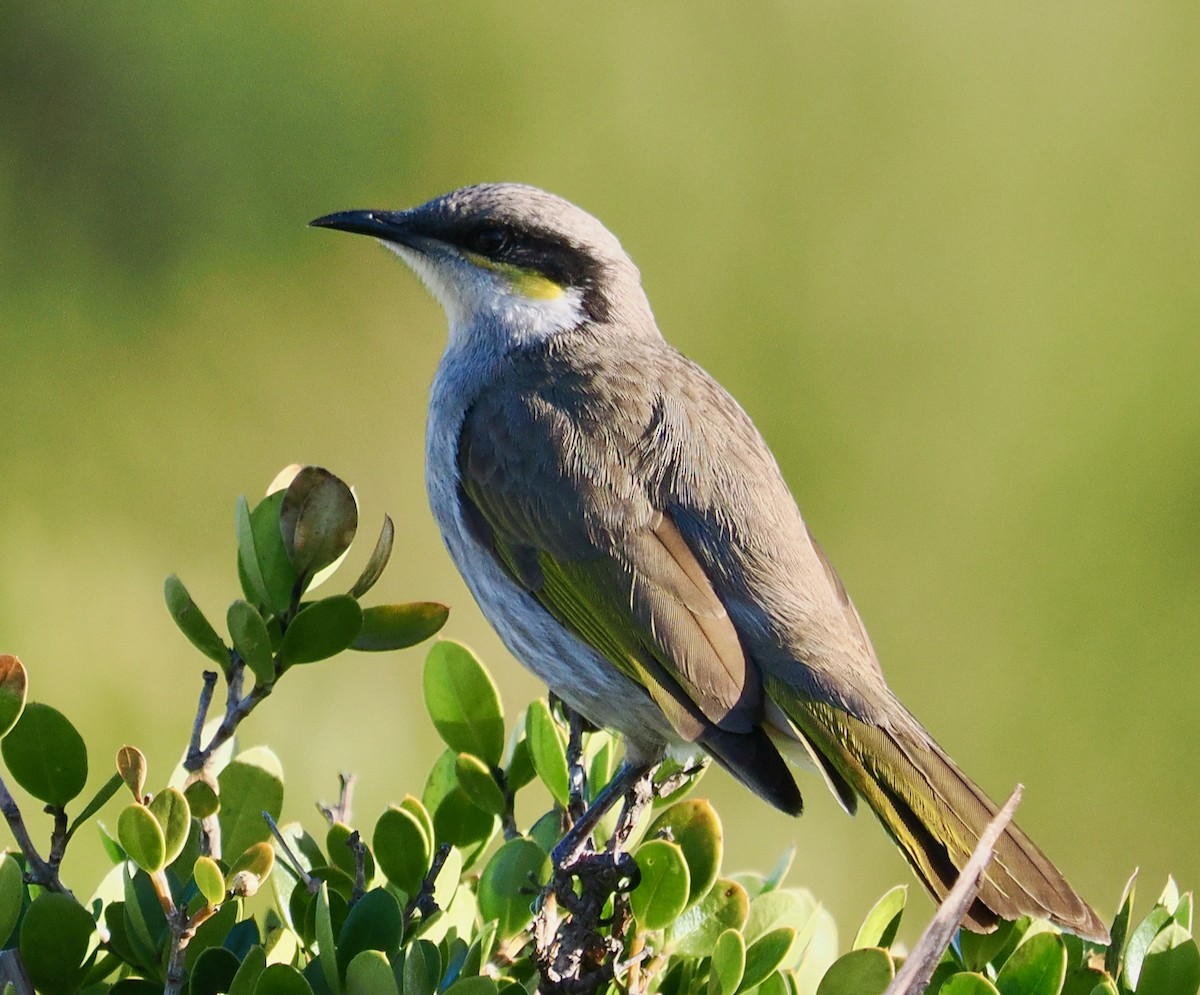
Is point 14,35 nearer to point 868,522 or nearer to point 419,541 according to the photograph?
point 419,541

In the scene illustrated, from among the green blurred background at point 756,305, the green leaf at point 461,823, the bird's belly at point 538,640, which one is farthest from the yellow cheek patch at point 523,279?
the green leaf at point 461,823

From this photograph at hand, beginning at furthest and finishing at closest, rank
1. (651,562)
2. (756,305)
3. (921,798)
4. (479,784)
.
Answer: (756,305) < (651,562) < (921,798) < (479,784)

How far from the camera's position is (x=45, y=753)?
6.79 ft

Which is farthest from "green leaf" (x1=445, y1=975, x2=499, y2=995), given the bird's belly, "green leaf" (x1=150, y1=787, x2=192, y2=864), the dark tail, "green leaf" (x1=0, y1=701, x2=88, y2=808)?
the bird's belly

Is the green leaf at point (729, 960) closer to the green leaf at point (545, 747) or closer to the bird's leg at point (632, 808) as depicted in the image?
the bird's leg at point (632, 808)

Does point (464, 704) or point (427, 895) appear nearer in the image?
point (427, 895)

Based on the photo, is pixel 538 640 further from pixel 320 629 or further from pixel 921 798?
pixel 320 629

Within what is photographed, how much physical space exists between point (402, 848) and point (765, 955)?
511 millimetres

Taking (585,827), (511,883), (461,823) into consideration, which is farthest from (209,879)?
(585,827)

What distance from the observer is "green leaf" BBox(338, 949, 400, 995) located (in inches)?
70.9

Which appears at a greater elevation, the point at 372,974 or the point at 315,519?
the point at 315,519

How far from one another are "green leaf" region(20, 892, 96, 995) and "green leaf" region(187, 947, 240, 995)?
14cm

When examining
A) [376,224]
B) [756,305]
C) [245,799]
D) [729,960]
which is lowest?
[245,799]

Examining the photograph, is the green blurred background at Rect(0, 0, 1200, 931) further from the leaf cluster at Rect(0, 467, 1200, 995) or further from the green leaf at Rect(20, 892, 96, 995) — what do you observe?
the green leaf at Rect(20, 892, 96, 995)
